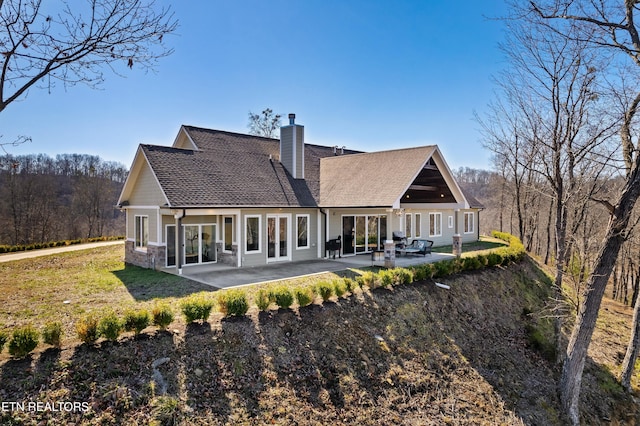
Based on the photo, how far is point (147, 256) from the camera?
1491 centimetres

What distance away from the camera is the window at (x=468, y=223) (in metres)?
26.8

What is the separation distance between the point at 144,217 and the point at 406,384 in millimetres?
12536

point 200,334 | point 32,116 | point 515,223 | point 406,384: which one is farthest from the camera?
point 515,223

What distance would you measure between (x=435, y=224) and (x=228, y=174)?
1404 cm

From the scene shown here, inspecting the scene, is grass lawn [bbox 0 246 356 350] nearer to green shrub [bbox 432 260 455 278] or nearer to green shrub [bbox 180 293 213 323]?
green shrub [bbox 180 293 213 323]

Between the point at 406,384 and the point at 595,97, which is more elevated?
the point at 595,97

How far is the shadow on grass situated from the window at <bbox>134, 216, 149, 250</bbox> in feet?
5.40

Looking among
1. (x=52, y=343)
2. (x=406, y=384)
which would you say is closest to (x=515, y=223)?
(x=406, y=384)

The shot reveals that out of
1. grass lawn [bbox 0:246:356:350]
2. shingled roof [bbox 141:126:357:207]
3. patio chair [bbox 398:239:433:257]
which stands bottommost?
grass lawn [bbox 0:246:356:350]

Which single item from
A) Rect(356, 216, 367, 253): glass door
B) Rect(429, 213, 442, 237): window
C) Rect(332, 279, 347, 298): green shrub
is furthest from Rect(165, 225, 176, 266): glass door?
Rect(429, 213, 442, 237): window

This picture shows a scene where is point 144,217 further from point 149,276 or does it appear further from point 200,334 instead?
point 200,334

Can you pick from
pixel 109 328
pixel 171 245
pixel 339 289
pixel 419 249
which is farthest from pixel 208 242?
pixel 419 249

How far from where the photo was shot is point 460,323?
40.8 feet

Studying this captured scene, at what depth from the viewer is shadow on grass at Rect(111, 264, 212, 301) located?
10.9m
